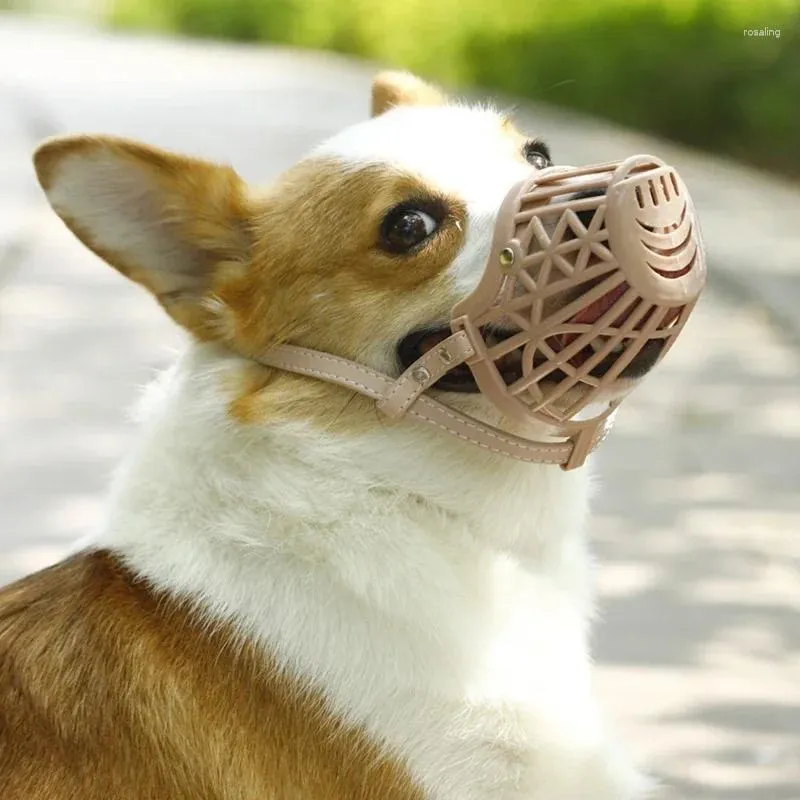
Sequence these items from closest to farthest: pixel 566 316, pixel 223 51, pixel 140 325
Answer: pixel 566 316
pixel 140 325
pixel 223 51

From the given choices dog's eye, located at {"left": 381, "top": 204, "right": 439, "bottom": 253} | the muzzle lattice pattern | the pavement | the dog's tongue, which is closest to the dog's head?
dog's eye, located at {"left": 381, "top": 204, "right": 439, "bottom": 253}

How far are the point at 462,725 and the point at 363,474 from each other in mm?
455

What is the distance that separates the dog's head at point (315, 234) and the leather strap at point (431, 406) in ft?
0.10

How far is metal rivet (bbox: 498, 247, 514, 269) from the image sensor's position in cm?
196

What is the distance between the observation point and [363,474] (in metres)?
2.13

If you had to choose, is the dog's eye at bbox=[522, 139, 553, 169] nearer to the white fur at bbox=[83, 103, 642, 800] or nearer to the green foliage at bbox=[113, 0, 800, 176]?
the white fur at bbox=[83, 103, 642, 800]

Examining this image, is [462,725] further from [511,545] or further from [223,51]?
[223,51]

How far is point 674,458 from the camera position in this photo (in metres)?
4.58

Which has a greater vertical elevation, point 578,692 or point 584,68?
point 578,692

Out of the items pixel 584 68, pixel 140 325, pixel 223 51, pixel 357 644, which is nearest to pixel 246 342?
pixel 357 644

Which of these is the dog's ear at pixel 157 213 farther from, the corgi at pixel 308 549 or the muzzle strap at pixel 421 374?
the muzzle strap at pixel 421 374

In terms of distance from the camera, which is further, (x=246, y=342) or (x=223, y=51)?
(x=223, y=51)

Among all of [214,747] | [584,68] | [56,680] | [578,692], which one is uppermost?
[56,680]

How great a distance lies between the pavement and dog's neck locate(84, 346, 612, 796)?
0.68 metres
